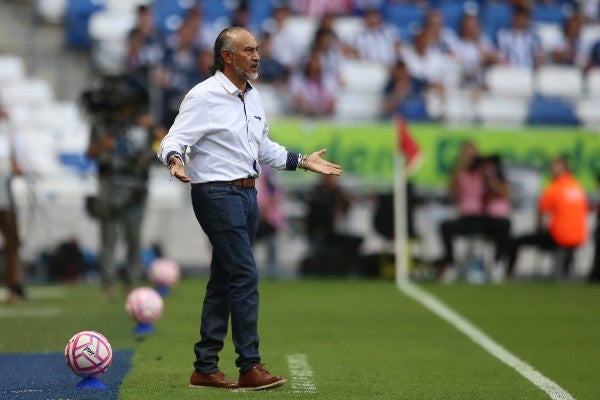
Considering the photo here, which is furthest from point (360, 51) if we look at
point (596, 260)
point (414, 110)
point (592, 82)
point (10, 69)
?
point (10, 69)

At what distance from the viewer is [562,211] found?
69.9 feet

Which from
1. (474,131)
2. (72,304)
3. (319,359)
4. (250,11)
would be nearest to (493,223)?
(474,131)

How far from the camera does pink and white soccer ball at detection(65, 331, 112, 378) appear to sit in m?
8.67

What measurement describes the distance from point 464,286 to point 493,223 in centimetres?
197

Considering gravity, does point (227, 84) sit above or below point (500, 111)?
above

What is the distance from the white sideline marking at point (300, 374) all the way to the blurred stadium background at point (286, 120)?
10106 mm

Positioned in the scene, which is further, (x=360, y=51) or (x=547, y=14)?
(x=547, y=14)

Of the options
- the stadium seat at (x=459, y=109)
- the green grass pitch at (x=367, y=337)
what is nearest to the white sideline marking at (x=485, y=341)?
the green grass pitch at (x=367, y=337)

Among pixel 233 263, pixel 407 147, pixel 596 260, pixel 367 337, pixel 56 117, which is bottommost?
pixel 596 260

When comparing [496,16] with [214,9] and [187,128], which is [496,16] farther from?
[187,128]

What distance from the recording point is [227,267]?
877 cm

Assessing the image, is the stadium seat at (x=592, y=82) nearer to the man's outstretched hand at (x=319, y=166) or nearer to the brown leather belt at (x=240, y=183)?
the man's outstretched hand at (x=319, y=166)

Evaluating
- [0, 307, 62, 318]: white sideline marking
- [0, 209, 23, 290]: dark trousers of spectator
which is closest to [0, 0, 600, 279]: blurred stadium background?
[0, 209, 23, 290]: dark trousers of spectator

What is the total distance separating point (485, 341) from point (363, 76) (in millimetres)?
11496
